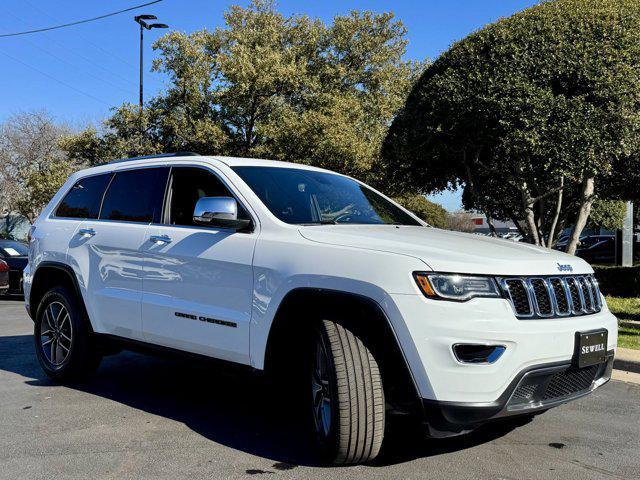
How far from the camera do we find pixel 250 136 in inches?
966

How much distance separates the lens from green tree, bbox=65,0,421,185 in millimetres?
22500

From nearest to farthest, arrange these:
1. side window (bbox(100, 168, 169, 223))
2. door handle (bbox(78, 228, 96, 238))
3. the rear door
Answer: the rear door
side window (bbox(100, 168, 169, 223))
door handle (bbox(78, 228, 96, 238))

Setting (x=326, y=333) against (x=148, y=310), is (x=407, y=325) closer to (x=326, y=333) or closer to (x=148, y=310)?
(x=326, y=333)

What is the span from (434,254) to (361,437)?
3.46 feet

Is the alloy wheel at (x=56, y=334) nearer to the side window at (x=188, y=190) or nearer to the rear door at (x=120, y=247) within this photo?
the rear door at (x=120, y=247)

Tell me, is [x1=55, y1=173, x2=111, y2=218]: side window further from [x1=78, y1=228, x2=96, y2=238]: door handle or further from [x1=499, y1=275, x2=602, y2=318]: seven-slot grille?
[x1=499, y1=275, x2=602, y2=318]: seven-slot grille

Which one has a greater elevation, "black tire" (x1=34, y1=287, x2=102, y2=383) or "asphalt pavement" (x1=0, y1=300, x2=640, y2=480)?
"black tire" (x1=34, y1=287, x2=102, y2=383)

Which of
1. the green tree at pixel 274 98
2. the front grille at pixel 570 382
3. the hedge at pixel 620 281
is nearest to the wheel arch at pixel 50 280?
the front grille at pixel 570 382

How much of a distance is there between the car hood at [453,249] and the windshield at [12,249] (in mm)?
12093

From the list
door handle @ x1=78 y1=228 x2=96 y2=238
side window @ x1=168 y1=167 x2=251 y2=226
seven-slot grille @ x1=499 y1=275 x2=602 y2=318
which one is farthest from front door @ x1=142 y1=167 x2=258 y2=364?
→ seven-slot grille @ x1=499 y1=275 x2=602 y2=318

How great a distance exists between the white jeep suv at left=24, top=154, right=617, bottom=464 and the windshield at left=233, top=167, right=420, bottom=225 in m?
0.02

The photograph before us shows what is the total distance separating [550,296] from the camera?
339cm

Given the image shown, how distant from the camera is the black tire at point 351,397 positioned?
10.8ft

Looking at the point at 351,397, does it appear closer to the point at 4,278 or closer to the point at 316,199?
the point at 316,199
